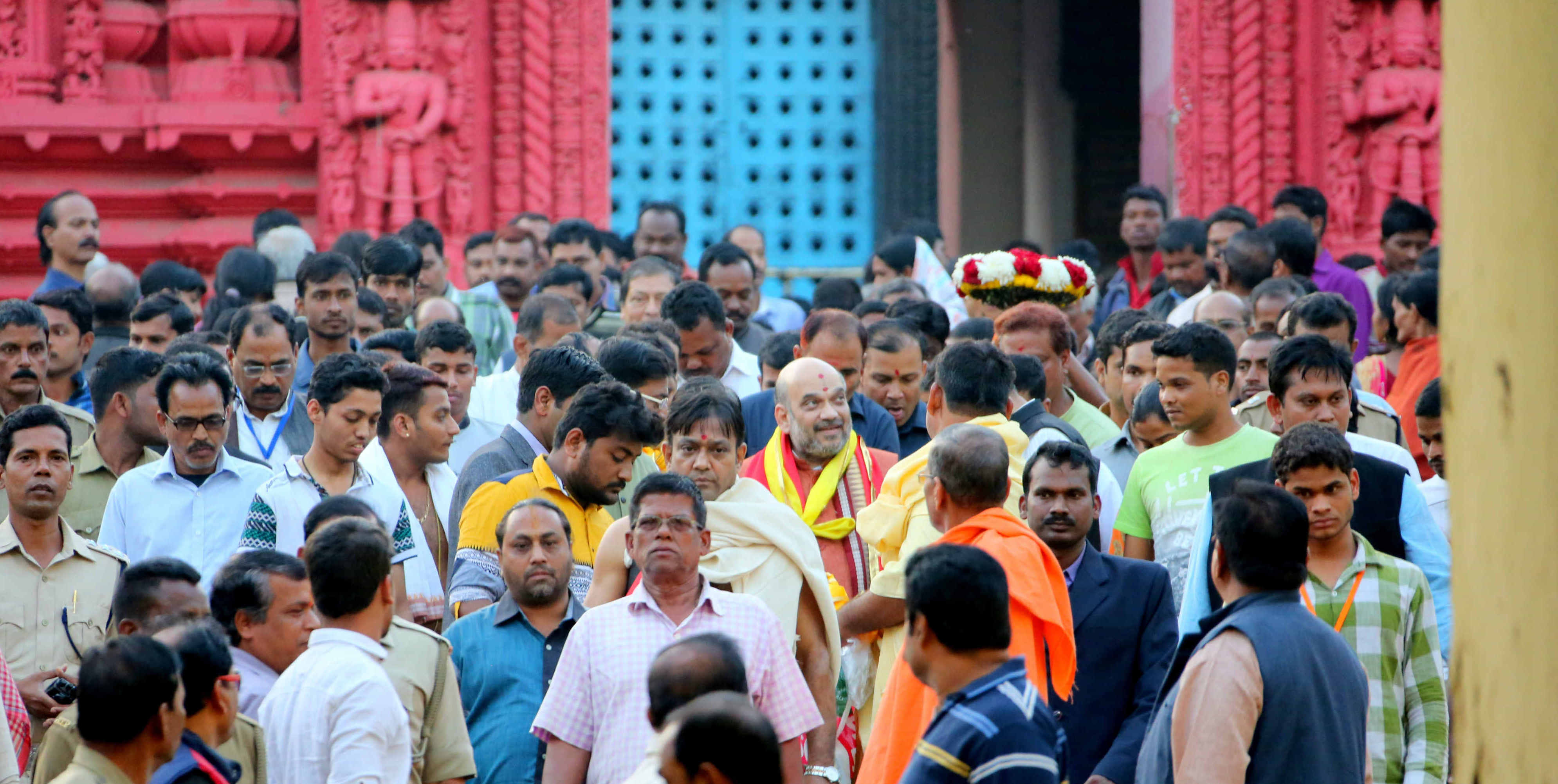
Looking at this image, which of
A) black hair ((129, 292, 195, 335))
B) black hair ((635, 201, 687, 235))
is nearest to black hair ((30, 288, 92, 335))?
black hair ((129, 292, 195, 335))

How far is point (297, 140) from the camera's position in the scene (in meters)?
12.5

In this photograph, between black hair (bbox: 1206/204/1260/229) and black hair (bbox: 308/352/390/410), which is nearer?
black hair (bbox: 308/352/390/410)

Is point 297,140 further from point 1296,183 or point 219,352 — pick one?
point 1296,183

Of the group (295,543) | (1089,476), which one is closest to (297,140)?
(295,543)

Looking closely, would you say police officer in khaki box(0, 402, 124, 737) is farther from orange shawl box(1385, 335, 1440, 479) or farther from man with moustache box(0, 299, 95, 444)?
orange shawl box(1385, 335, 1440, 479)

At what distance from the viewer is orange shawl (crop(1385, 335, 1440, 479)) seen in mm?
6699

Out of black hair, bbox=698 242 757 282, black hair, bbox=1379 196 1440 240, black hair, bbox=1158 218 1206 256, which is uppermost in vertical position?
black hair, bbox=1379 196 1440 240

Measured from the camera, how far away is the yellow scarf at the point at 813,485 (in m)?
5.38

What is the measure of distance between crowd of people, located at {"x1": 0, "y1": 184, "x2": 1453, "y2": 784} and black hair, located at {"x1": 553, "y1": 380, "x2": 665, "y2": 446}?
0.01 m

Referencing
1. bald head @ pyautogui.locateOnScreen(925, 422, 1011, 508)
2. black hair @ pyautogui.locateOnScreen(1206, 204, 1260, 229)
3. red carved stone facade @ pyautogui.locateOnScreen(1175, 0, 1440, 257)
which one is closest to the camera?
Answer: bald head @ pyautogui.locateOnScreen(925, 422, 1011, 508)

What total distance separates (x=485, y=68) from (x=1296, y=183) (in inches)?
227

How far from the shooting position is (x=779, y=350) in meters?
7.21

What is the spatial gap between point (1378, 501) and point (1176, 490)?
1.93ft

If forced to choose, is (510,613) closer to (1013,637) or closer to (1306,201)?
(1013,637)
